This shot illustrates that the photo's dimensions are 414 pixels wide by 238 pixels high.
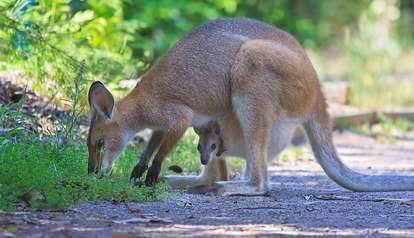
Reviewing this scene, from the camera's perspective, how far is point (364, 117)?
13078 mm

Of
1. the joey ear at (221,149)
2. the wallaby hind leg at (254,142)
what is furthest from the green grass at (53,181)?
the joey ear at (221,149)

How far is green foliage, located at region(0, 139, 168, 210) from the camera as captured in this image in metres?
5.72

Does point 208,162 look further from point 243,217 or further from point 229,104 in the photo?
point 243,217

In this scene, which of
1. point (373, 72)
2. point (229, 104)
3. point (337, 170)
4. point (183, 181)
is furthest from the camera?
point (373, 72)

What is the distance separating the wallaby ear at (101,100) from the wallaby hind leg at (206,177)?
902 mm

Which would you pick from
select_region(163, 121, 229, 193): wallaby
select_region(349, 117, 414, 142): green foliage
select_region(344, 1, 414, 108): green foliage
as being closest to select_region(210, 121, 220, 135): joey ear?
select_region(163, 121, 229, 193): wallaby

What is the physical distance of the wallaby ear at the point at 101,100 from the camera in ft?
22.7

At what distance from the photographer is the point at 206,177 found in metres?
7.84

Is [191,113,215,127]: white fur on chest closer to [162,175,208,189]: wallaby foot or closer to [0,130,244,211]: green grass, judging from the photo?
[162,175,208,189]: wallaby foot

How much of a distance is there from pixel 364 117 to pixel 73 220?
8.29m

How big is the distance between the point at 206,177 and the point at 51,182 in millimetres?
2068

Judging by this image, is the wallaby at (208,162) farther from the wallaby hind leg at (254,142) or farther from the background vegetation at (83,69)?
the background vegetation at (83,69)

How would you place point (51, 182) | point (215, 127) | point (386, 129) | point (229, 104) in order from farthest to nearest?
point (386, 129)
point (215, 127)
point (229, 104)
point (51, 182)

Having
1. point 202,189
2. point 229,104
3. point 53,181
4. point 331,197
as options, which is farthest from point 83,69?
point 331,197
